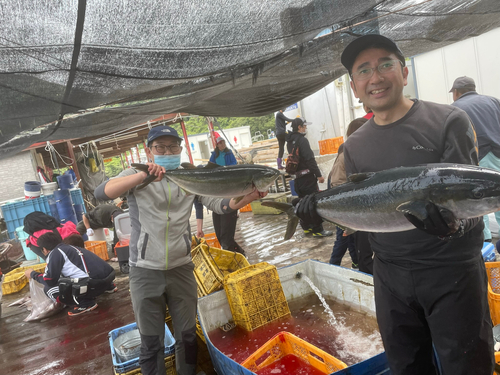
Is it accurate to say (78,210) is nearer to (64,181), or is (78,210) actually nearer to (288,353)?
(64,181)

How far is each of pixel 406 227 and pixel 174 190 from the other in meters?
2.47

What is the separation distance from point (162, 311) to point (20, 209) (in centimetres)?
1060

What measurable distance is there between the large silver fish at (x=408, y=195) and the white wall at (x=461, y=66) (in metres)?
9.30

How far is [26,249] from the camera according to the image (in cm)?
1078

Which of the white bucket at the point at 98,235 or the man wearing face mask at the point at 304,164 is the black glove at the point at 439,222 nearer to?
the man wearing face mask at the point at 304,164

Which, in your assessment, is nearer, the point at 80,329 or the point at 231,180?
the point at 231,180

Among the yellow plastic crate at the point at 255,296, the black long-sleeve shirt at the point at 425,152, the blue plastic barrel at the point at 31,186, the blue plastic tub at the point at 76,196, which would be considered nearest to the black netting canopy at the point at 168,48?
the black long-sleeve shirt at the point at 425,152

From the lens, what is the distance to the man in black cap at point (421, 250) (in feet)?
5.88

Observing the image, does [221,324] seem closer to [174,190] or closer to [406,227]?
[174,190]

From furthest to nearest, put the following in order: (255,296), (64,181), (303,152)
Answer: (64,181), (303,152), (255,296)

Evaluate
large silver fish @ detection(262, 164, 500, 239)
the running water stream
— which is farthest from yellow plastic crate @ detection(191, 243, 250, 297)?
large silver fish @ detection(262, 164, 500, 239)

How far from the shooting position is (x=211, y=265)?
4719 millimetres

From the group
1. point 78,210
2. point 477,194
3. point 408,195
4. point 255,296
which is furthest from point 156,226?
point 78,210

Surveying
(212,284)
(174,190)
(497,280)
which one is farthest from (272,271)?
(497,280)
